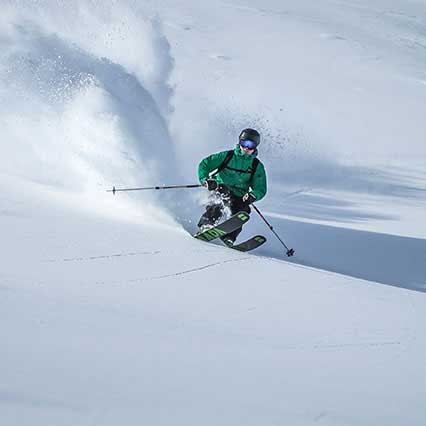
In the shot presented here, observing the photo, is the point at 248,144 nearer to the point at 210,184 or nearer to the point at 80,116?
the point at 210,184

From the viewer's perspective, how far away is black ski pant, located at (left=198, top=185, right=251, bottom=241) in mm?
7430

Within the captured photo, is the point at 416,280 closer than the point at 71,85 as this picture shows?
Yes

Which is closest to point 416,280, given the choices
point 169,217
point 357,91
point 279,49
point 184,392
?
point 169,217

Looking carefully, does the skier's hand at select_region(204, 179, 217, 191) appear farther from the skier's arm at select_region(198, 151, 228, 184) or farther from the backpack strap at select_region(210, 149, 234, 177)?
the backpack strap at select_region(210, 149, 234, 177)

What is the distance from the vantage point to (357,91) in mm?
18312

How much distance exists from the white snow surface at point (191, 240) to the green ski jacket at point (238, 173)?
775 millimetres

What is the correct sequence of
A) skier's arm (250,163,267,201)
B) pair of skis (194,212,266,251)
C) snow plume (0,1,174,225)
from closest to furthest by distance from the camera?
pair of skis (194,212,266,251), skier's arm (250,163,267,201), snow plume (0,1,174,225)

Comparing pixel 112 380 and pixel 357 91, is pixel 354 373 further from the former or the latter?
pixel 357 91

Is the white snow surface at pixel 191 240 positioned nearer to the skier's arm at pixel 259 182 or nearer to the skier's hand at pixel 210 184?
the skier's hand at pixel 210 184

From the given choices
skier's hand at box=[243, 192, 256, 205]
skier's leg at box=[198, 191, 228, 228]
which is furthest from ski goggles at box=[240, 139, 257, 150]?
skier's leg at box=[198, 191, 228, 228]

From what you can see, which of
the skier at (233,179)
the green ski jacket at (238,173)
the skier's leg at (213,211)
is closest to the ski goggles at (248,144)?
the skier at (233,179)

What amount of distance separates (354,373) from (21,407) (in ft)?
6.02

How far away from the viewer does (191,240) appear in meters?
6.55

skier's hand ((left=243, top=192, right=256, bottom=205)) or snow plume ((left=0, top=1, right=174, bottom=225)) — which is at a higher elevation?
snow plume ((left=0, top=1, right=174, bottom=225))
